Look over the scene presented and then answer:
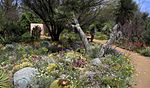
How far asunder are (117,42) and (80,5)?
20.2ft

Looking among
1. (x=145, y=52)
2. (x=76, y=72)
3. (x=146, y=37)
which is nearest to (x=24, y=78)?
(x=76, y=72)

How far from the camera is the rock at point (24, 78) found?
1010 cm

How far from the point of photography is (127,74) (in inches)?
475

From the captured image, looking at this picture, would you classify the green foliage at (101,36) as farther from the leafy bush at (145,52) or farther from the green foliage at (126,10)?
the leafy bush at (145,52)

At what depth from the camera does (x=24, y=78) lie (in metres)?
10.3

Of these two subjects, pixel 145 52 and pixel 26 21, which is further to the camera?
pixel 26 21

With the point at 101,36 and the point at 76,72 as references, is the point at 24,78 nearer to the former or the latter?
the point at 76,72

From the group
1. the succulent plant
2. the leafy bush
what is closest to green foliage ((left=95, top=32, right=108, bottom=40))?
the leafy bush

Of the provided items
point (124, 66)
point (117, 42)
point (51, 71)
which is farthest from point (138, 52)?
point (51, 71)

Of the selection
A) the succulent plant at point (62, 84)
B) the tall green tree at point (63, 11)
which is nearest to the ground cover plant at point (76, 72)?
the succulent plant at point (62, 84)

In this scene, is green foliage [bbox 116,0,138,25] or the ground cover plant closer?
the ground cover plant

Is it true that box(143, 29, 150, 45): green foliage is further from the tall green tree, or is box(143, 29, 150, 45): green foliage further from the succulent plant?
the succulent plant

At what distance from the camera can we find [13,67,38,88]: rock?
10.1 m

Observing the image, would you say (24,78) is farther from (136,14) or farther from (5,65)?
(136,14)
